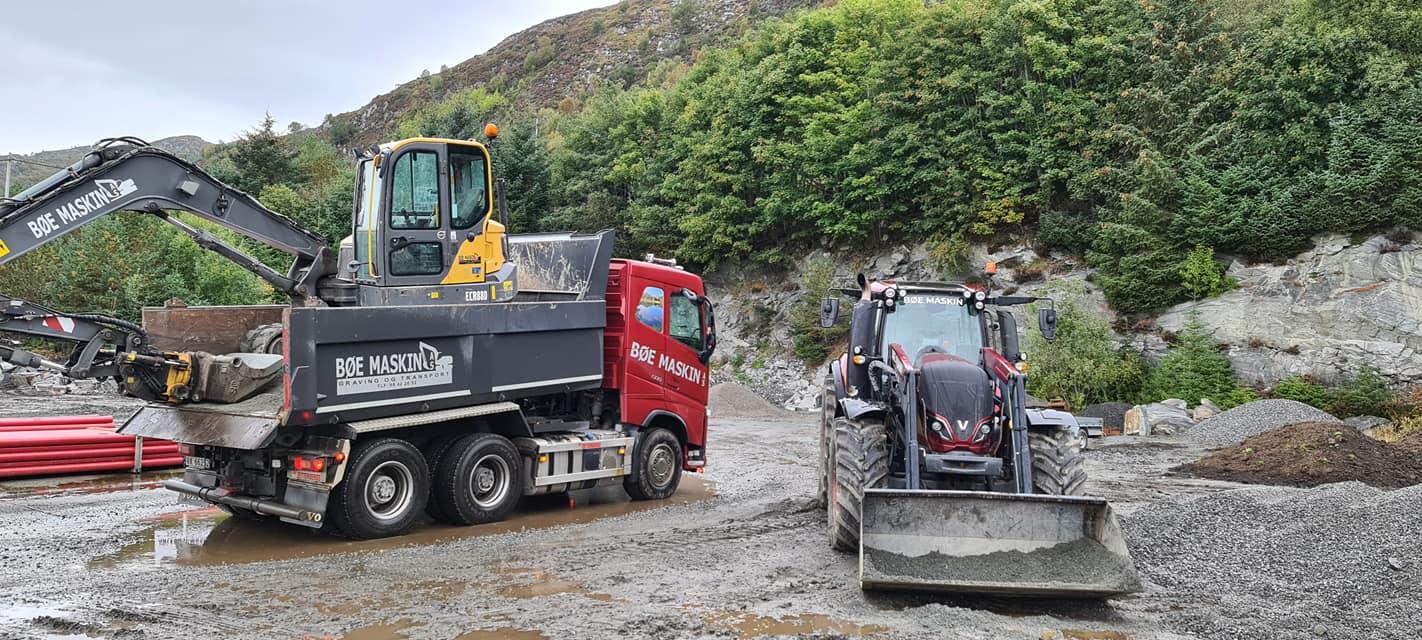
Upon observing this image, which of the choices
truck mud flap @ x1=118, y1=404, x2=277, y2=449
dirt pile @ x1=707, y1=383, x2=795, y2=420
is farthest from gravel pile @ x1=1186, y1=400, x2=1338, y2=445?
truck mud flap @ x1=118, y1=404, x2=277, y2=449

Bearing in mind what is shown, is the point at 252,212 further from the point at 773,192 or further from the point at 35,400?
the point at 773,192

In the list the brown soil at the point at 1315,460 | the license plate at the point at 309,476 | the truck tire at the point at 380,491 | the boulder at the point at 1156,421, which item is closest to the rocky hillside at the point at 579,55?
the boulder at the point at 1156,421

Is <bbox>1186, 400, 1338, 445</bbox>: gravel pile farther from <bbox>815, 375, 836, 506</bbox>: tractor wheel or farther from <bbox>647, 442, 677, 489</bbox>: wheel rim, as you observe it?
<bbox>647, 442, 677, 489</bbox>: wheel rim

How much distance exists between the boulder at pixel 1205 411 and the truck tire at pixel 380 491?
17.8 meters

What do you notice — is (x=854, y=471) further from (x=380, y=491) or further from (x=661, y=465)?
(x=661, y=465)

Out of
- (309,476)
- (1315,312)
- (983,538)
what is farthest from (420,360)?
(1315,312)

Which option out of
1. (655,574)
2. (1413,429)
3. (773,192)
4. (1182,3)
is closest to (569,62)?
(773,192)

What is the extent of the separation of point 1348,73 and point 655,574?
22786 millimetres

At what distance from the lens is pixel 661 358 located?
12.2m

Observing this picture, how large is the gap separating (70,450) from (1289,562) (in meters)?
13.9

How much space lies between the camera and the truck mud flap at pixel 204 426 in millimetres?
8734

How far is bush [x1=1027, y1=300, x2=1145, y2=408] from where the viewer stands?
24000 millimetres

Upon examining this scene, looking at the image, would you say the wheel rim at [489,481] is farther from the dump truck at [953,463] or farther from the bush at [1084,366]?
the bush at [1084,366]

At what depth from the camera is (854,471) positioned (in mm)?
8125
